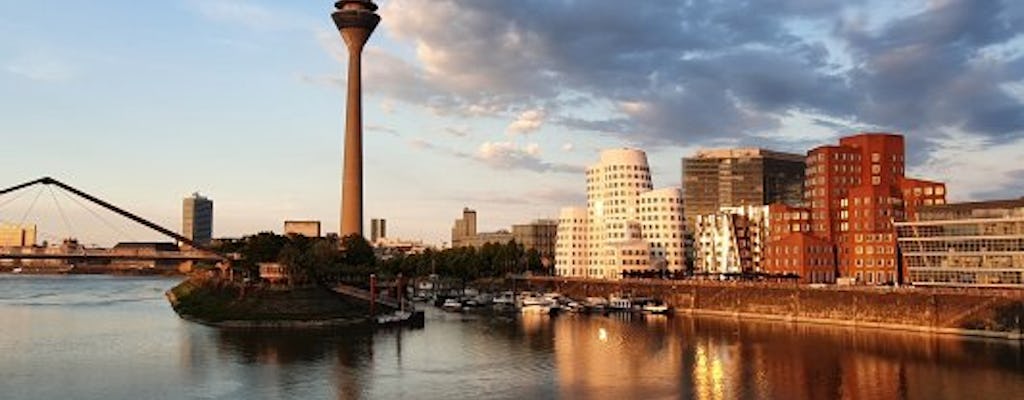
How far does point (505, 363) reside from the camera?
259 feet

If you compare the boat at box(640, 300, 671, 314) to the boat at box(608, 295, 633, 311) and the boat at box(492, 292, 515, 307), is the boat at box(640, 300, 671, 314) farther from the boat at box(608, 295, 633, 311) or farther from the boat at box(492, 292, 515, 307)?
the boat at box(492, 292, 515, 307)

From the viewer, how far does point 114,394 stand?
203 feet

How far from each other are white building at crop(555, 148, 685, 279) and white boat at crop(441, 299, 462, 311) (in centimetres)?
3642

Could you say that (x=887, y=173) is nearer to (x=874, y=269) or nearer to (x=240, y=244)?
(x=874, y=269)

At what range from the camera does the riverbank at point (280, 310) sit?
10706 centimetres

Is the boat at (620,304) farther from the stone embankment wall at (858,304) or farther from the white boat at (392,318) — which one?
the white boat at (392,318)

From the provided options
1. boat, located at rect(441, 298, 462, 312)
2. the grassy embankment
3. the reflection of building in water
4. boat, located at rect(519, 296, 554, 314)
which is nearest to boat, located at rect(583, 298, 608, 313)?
boat, located at rect(519, 296, 554, 314)

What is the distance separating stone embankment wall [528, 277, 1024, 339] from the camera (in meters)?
Answer: 94.8

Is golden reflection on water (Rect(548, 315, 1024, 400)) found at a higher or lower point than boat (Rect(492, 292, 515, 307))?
lower

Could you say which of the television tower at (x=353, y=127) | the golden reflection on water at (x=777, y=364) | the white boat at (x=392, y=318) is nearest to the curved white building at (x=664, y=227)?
the television tower at (x=353, y=127)

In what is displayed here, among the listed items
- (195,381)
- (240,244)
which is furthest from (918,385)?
(240,244)

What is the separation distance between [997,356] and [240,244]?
11367 centimetres

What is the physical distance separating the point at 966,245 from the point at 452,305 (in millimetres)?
74251

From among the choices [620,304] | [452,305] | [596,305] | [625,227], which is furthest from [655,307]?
[625,227]
